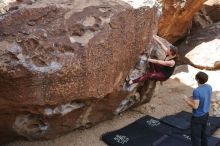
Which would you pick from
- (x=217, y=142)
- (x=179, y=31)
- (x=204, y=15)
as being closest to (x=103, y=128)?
(x=217, y=142)

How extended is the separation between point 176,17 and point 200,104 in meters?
5.76

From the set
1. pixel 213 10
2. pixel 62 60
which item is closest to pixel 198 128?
pixel 62 60

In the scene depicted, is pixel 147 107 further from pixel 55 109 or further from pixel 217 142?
pixel 55 109

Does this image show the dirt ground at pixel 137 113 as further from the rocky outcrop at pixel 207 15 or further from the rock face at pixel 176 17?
the rocky outcrop at pixel 207 15

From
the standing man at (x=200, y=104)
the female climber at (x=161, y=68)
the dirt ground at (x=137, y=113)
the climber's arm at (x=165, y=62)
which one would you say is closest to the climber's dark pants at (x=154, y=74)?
the female climber at (x=161, y=68)

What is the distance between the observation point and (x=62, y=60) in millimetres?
6250

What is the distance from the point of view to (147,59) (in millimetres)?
7797

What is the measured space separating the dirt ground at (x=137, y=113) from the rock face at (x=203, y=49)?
1.19 meters

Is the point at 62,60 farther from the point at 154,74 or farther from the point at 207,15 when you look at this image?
the point at 207,15

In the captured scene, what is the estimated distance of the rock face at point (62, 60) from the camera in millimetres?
6117

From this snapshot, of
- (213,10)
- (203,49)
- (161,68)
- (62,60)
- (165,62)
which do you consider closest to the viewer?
(62,60)

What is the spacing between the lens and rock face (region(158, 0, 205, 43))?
11.4 meters

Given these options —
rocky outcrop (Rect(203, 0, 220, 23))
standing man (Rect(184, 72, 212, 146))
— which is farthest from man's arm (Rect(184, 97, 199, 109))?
rocky outcrop (Rect(203, 0, 220, 23))

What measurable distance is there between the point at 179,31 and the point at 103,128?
5762mm
